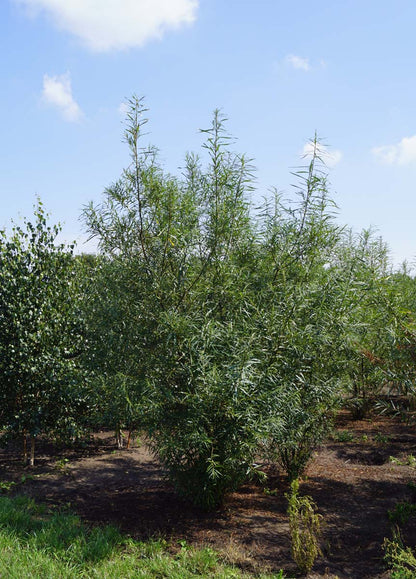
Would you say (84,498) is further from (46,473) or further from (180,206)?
(180,206)

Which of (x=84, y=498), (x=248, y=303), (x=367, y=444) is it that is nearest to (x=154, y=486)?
(x=84, y=498)

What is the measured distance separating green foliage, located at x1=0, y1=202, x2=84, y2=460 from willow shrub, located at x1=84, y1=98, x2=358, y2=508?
184 centimetres

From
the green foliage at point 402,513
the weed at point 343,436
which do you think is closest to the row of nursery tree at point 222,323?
the green foliage at point 402,513

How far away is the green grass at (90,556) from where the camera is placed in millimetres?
3949

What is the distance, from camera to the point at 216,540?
15.2 ft

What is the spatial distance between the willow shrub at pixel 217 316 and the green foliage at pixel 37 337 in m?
1.84

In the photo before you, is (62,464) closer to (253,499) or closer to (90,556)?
(253,499)

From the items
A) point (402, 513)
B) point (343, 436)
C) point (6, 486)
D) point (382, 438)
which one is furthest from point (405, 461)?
point (6, 486)

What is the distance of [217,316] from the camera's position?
16.3 ft

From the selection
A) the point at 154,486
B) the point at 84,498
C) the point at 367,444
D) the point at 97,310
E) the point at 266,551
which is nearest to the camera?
the point at 266,551

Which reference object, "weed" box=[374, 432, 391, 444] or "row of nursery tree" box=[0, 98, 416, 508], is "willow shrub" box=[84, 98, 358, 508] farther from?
"weed" box=[374, 432, 391, 444]

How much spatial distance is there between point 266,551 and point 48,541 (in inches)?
79.9

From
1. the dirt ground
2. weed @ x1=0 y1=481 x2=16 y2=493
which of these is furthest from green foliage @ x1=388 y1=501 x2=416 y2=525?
weed @ x1=0 y1=481 x2=16 y2=493

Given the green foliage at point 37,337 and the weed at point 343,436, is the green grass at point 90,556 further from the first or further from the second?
the weed at point 343,436
